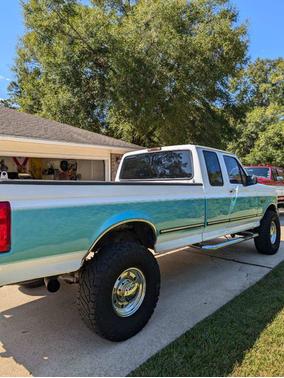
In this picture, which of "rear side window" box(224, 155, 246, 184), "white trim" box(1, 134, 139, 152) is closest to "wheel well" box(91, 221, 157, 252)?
"rear side window" box(224, 155, 246, 184)

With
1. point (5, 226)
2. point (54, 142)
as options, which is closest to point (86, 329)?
point (5, 226)

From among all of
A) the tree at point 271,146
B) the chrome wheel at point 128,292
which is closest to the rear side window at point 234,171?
the chrome wheel at point 128,292

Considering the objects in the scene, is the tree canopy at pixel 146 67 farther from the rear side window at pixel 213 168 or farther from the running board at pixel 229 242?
the rear side window at pixel 213 168

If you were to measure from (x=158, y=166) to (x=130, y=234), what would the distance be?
1.90 meters

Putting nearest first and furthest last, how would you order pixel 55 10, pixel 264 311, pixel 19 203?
pixel 19 203
pixel 264 311
pixel 55 10

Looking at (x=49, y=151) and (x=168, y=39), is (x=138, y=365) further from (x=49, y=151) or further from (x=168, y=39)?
(x=168, y=39)

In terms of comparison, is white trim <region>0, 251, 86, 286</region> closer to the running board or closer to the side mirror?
the running board

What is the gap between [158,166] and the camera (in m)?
5.57

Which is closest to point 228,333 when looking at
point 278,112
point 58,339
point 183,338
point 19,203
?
point 183,338

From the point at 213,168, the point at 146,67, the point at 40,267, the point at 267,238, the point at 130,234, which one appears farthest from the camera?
the point at 146,67

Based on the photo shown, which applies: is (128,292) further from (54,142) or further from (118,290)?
(54,142)

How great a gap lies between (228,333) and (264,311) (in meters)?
0.81

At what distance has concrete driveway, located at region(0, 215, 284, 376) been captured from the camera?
3125mm

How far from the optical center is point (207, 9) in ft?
58.9
